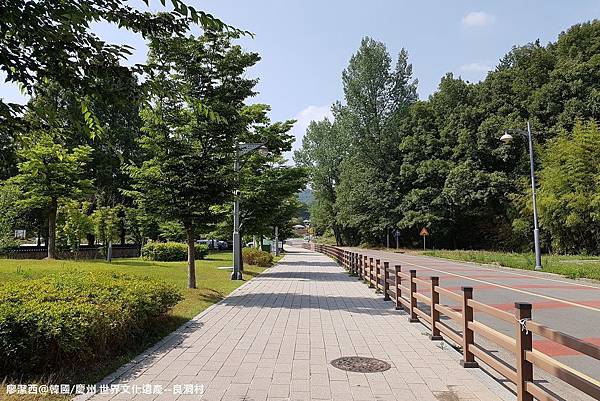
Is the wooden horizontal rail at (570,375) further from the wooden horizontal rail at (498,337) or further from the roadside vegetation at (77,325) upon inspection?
the roadside vegetation at (77,325)

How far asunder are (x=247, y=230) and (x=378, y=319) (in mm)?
13899

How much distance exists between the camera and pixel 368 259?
17.0 meters

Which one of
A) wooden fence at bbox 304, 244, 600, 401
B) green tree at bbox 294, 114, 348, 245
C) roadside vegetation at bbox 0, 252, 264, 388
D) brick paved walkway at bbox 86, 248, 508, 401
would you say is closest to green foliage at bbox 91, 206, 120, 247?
brick paved walkway at bbox 86, 248, 508, 401

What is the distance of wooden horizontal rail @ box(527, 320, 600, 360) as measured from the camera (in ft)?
10.7

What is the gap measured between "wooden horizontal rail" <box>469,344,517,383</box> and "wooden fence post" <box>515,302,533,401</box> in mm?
228

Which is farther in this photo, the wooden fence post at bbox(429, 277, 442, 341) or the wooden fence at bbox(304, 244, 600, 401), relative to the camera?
the wooden fence post at bbox(429, 277, 442, 341)

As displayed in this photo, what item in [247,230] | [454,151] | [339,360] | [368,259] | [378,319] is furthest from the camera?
[454,151]

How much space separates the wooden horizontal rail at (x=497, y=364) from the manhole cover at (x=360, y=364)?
3.68 ft

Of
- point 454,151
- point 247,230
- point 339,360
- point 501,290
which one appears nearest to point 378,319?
point 339,360

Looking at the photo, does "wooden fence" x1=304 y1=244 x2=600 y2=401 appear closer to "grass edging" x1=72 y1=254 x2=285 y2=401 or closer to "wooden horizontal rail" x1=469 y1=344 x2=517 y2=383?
"wooden horizontal rail" x1=469 y1=344 x2=517 y2=383

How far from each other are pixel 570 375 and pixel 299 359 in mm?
3640

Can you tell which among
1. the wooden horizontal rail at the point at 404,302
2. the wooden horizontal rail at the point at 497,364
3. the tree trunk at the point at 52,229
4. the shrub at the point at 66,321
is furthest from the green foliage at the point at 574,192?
the tree trunk at the point at 52,229

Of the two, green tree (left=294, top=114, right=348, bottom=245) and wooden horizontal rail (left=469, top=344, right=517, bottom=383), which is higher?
green tree (left=294, top=114, right=348, bottom=245)

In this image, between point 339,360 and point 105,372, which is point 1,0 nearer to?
point 105,372
